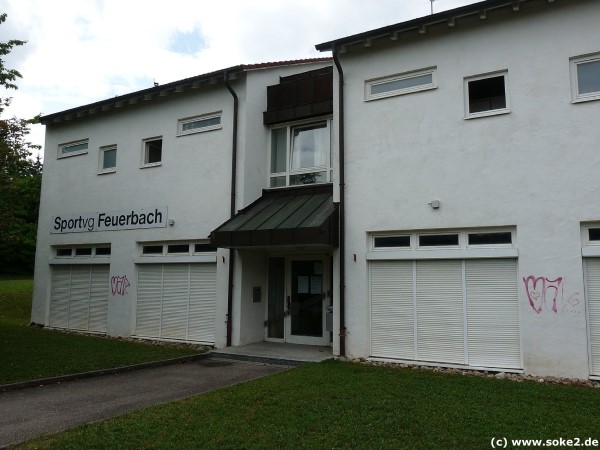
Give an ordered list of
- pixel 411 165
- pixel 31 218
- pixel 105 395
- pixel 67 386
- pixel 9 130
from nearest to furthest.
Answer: pixel 105 395 → pixel 67 386 → pixel 411 165 → pixel 9 130 → pixel 31 218

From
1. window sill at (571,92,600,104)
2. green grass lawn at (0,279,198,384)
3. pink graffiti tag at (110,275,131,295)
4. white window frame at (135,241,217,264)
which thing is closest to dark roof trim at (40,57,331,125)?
white window frame at (135,241,217,264)

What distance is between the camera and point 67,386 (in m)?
7.87

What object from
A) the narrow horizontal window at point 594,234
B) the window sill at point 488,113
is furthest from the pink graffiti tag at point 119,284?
the narrow horizontal window at point 594,234

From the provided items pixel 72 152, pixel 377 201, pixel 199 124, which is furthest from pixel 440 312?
pixel 72 152

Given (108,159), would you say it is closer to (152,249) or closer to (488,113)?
(152,249)

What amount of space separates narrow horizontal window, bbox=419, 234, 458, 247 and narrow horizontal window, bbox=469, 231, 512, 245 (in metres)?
→ 0.32

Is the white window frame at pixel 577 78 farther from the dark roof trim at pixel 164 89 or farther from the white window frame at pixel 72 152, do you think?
the white window frame at pixel 72 152

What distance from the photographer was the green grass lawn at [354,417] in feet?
16.5

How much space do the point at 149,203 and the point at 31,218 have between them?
1168 inches

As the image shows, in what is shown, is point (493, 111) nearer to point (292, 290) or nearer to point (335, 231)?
point (335, 231)

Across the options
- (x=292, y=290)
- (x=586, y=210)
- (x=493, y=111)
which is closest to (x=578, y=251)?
(x=586, y=210)

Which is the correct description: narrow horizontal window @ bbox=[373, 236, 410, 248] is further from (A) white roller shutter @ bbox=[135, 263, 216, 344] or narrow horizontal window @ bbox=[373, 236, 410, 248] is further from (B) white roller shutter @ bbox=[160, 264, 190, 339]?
(B) white roller shutter @ bbox=[160, 264, 190, 339]

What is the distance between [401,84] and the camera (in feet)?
32.6

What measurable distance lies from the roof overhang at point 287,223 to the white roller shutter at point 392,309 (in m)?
1.21
